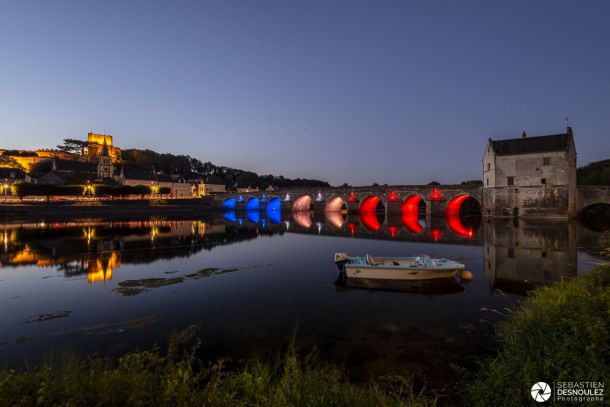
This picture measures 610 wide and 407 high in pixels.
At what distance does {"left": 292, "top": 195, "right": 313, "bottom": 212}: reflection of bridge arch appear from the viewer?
86.2 m

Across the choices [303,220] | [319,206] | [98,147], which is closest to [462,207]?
[319,206]

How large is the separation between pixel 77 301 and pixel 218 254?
1177 cm

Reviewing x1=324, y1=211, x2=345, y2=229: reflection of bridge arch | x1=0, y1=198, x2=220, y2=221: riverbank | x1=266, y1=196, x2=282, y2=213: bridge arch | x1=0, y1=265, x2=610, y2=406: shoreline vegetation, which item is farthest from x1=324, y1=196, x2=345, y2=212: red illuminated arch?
x1=0, y1=265, x2=610, y2=406: shoreline vegetation

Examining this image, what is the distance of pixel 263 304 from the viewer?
12133mm

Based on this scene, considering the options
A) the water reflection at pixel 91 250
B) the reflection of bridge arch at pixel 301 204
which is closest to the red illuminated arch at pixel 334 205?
the reflection of bridge arch at pixel 301 204

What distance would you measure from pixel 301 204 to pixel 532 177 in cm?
5558

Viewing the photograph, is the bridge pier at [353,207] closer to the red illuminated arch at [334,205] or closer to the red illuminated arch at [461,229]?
the red illuminated arch at [334,205]

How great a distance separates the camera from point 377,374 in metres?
6.81

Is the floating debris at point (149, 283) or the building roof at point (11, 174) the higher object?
the building roof at point (11, 174)

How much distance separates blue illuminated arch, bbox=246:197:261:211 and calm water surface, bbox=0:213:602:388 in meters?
70.7

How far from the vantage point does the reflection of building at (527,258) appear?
49.5 feet

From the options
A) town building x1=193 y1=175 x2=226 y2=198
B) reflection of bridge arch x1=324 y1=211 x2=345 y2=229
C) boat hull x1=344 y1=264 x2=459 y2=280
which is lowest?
reflection of bridge arch x1=324 y1=211 x2=345 y2=229

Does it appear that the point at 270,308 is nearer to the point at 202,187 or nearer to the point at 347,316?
the point at 347,316

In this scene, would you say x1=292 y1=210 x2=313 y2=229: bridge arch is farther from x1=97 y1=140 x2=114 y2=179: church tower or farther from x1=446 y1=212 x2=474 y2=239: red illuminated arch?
x1=97 y1=140 x2=114 y2=179: church tower
